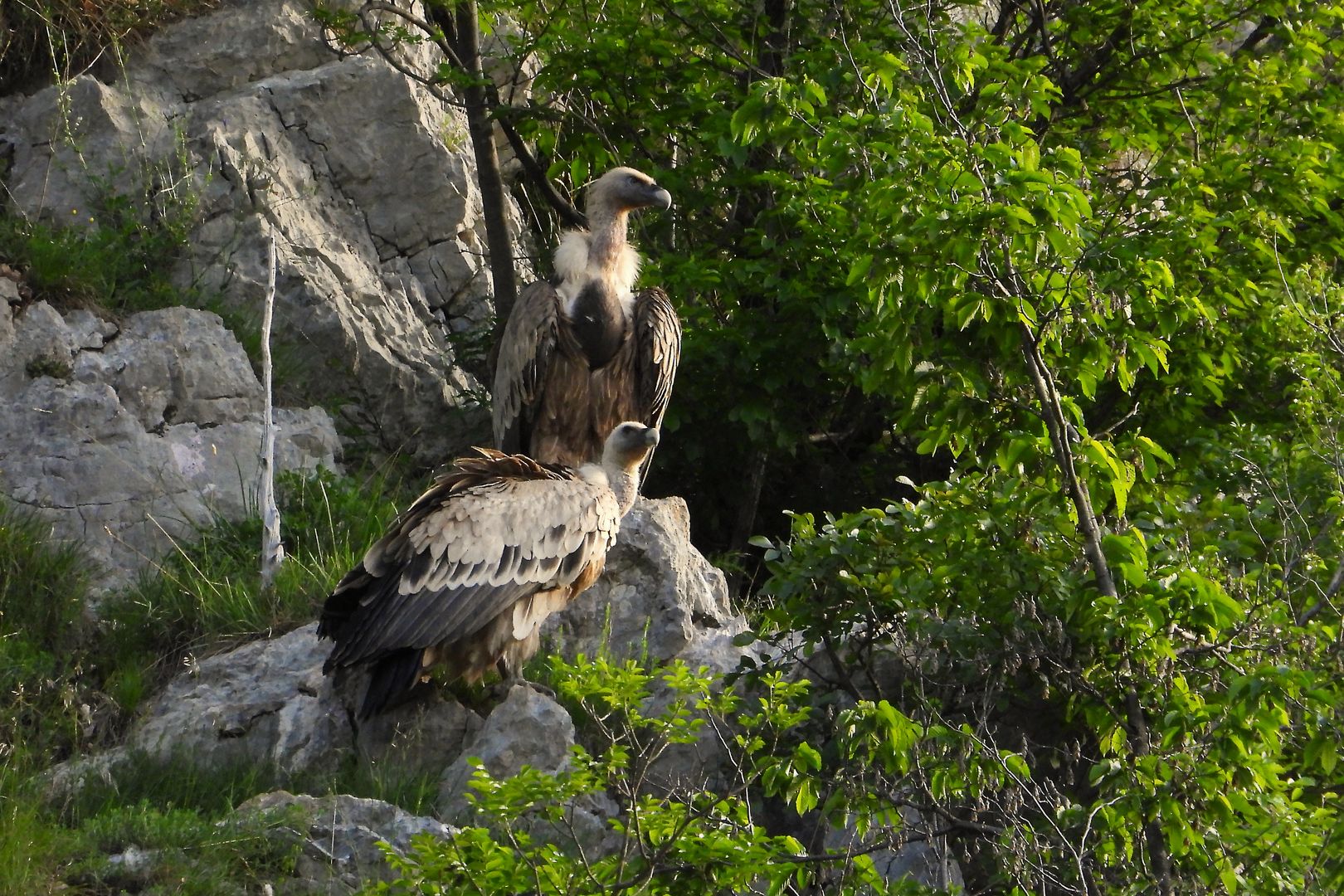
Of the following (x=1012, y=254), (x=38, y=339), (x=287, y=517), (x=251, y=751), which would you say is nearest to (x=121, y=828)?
(x=251, y=751)

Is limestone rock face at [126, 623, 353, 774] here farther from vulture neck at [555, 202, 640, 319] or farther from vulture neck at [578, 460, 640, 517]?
vulture neck at [555, 202, 640, 319]

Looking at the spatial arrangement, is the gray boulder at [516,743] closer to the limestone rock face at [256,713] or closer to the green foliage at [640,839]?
the limestone rock face at [256,713]

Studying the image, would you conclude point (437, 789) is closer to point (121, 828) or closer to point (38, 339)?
point (121, 828)

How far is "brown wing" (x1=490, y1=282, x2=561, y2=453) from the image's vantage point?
820cm

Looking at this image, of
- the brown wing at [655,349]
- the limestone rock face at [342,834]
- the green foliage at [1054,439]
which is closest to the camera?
the green foliage at [1054,439]

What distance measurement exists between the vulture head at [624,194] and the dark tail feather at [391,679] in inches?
115

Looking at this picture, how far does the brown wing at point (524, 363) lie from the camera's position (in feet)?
26.9

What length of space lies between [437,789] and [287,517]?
8.43ft

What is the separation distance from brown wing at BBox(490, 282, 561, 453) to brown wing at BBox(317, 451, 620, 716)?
1163 mm

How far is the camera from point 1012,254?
507cm

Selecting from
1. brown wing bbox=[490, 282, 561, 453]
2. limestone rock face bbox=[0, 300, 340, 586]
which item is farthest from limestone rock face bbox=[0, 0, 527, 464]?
brown wing bbox=[490, 282, 561, 453]

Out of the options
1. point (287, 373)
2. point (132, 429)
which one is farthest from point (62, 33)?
point (132, 429)

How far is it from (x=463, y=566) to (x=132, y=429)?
289 centimetres

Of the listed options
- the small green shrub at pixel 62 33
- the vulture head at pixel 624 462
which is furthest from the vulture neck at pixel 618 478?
the small green shrub at pixel 62 33
